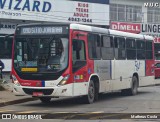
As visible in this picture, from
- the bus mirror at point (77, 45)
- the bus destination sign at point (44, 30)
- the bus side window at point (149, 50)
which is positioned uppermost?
the bus destination sign at point (44, 30)

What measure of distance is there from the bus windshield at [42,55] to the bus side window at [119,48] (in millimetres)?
4396

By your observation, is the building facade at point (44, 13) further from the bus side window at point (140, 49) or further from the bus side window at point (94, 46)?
the bus side window at point (94, 46)

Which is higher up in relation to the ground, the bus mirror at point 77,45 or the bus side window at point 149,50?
the bus mirror at point 77,45

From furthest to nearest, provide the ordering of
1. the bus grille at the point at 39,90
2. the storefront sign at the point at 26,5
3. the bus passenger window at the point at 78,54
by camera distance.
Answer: the storefront sign at the point at 26,5
the bus passenger window at the point at 78,54
the bus grille at the point at 39,90

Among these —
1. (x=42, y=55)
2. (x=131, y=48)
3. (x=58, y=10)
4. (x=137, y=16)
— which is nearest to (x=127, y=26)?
(x=137, y=16)

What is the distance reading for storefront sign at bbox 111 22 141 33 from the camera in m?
50.7

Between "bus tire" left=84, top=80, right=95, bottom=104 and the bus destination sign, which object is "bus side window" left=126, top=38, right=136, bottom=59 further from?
the bus destination sign

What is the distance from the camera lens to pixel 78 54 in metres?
16.5

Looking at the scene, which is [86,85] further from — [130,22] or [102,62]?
[130,22]

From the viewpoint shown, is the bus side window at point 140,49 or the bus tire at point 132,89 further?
the bus side window at point 140,49

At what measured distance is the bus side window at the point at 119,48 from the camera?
19942 mm

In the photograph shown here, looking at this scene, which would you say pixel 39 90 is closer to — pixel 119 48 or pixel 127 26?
pixel 119 48

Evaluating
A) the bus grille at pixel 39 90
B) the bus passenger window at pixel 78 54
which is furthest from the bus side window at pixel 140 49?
the bus grille at pixel 39 90

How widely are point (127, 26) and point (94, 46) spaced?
3456 centimetres
